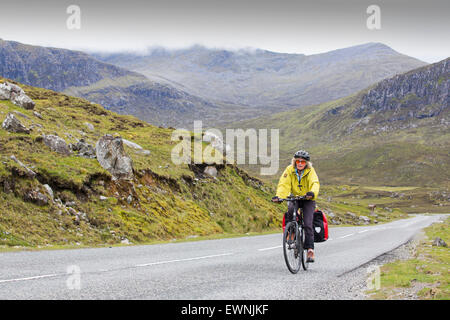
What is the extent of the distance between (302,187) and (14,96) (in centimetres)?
3106

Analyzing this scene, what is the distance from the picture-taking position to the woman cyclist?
11.1 metres

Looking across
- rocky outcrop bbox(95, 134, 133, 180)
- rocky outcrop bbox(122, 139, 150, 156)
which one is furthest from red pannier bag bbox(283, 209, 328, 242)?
rocky outcrop bbox(122, 139, 150, 156)

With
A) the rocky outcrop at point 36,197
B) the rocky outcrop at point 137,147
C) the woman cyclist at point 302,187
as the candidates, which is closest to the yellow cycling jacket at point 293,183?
the woman cyclist at point 302,187

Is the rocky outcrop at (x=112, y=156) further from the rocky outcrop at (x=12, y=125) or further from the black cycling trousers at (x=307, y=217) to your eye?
the black cycling trousers at (x=307, y=217)

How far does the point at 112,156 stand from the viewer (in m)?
27.6

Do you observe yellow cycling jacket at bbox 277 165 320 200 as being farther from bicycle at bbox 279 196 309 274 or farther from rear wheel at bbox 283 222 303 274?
rear wheel at bbox 283 222 303 274

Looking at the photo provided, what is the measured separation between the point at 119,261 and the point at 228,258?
368cm

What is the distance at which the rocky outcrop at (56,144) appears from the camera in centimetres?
2611

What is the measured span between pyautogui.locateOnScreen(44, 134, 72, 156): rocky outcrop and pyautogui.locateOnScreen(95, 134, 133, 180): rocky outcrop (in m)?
2.16

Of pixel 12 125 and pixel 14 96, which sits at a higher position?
pixel 14 96

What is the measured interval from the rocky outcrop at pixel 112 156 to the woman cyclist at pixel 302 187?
18.5 meters

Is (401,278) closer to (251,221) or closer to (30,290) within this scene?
(30,290)

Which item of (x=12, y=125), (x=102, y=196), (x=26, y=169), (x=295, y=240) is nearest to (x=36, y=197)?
(x=26, y=169)

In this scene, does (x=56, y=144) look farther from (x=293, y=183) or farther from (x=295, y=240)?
(x=295, y=240)
